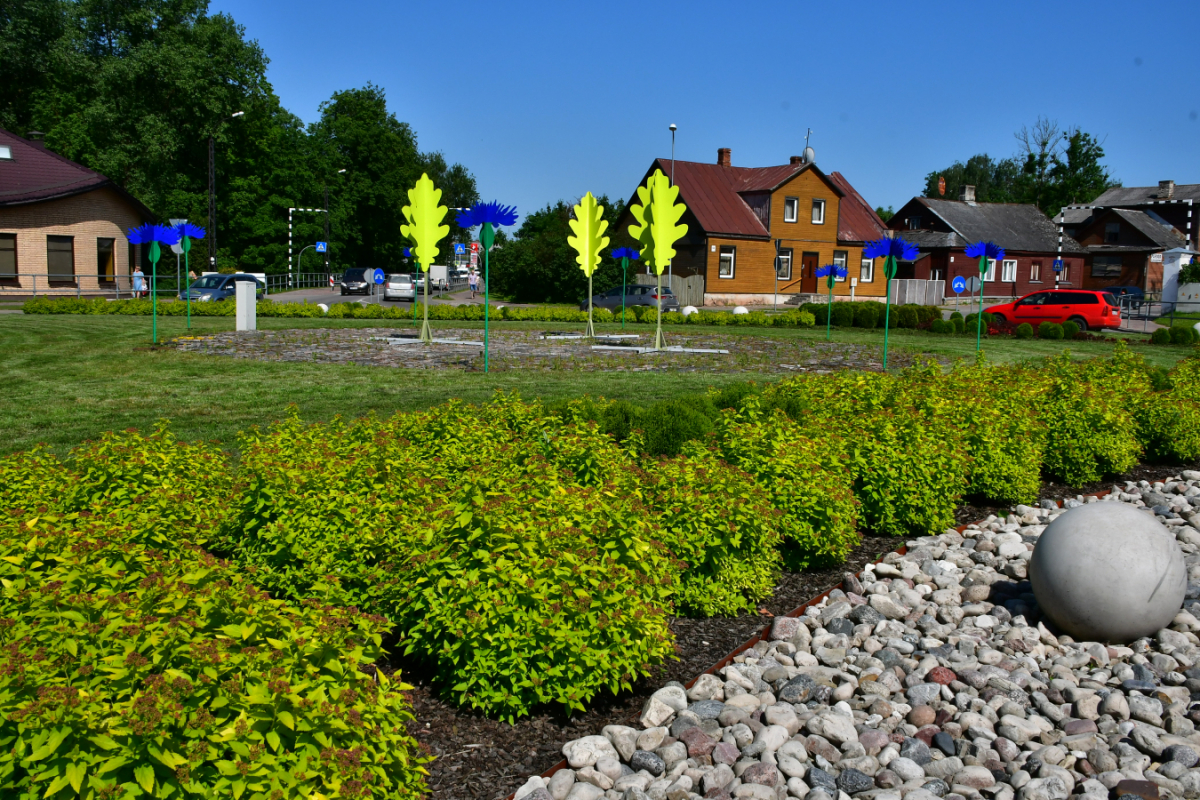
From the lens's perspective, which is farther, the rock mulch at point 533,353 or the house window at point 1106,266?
the house window at point 1106,266

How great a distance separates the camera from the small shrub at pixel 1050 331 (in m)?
29.8

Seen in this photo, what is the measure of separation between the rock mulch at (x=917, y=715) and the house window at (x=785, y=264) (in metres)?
46.5

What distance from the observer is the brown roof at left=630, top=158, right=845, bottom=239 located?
48.5 meters

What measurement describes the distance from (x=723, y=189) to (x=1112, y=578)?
4738 centimetres

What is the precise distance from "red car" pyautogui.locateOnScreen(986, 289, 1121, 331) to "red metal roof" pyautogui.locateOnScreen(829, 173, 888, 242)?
21635mm

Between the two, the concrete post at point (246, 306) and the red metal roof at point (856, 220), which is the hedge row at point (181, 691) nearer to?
the concrete post at point (246, 306)

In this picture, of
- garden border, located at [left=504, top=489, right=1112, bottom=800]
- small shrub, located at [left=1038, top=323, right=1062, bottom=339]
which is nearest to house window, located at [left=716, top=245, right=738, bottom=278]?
small shrub, located at [left=1038, top=323, right=1062, bottom=339]

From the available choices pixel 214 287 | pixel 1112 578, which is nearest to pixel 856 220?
pixel 214 287

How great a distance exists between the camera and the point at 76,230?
137ft

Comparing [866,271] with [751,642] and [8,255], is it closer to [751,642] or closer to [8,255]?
[8,255]

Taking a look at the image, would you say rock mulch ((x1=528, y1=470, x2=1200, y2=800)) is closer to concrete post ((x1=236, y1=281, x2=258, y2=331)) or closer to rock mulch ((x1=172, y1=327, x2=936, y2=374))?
rock mulch ((x1=172, y1=327, x2=936, y2=374))

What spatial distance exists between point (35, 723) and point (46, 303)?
32.3 metres

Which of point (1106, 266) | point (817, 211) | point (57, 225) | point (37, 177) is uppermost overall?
point (817, 211)

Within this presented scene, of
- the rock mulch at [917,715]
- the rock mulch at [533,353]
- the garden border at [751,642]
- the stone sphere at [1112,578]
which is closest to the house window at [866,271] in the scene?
the rock mulch at [533,353]
